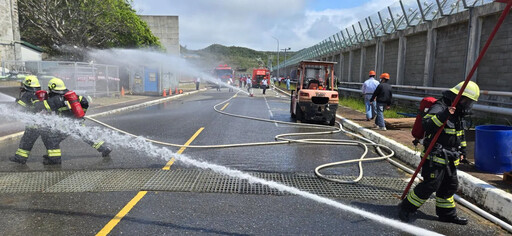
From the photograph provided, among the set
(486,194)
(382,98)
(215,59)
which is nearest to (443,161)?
(486,194)

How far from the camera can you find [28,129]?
5902 mm

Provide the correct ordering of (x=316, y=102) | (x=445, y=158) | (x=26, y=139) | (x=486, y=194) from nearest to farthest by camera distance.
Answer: (x=445, y=158), (x=486, y=194), (x=26, y=139), (x=316, y=102)

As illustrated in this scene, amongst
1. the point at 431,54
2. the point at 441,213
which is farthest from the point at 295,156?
the point at 431,54

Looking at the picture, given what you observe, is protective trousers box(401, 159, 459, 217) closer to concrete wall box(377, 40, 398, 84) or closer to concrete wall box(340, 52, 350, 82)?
concrete wall box(377, 40, 398, 84)

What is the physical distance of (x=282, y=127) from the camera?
10984mm

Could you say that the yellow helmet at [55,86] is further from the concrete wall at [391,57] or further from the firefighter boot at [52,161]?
the concrete wall at [391,57]

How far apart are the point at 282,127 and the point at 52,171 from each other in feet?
22.7

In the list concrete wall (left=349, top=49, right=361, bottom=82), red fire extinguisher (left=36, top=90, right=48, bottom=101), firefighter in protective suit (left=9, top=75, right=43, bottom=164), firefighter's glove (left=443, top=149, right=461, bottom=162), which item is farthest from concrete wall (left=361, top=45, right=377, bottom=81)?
firefighter in protective suit (left=9, top=75, right=43, bottom=164)

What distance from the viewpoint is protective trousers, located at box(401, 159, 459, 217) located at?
370cm

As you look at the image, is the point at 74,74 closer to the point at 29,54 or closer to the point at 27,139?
the point at 27,139

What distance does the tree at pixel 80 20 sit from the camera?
24.0 meters

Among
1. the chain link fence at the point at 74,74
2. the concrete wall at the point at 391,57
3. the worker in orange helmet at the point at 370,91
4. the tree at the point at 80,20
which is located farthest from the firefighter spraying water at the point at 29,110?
the tree at the point at 80,20

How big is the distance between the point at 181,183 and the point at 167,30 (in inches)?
1805

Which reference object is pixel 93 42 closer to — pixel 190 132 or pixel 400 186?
pixel 190 132
